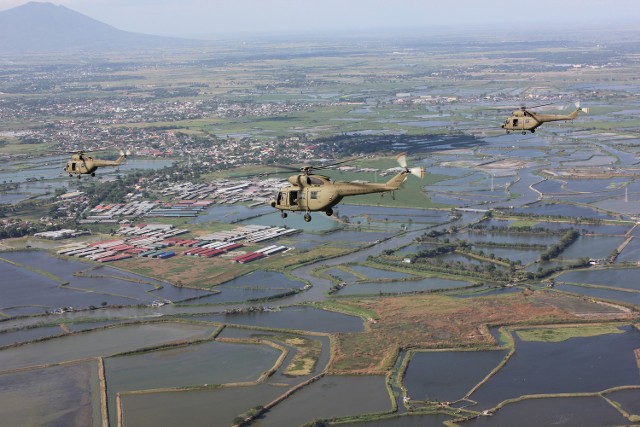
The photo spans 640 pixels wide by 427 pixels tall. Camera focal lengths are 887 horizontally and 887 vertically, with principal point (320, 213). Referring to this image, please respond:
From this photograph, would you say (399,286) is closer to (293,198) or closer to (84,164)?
(84,164)

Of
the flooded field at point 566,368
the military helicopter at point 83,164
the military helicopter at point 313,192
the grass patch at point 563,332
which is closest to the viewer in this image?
the military helicopter at point 313,192

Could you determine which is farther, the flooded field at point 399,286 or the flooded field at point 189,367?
the flooded field at point 399,286

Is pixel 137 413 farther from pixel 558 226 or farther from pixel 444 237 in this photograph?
pixel 558 226

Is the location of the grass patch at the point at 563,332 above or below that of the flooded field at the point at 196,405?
above

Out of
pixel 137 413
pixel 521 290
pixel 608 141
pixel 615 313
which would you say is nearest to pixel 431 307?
pixel 521 290

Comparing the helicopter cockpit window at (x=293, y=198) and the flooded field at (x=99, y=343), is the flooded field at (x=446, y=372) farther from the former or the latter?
the helicopter cockpit window at (x=293, y=198)

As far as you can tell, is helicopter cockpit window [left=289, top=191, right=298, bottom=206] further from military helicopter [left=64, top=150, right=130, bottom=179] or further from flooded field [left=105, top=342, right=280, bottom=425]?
flooded field [left=105, top=342, right=280, bottom=425]

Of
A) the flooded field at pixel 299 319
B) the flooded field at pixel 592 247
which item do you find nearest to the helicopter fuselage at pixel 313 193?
the flooded field at pixel 299 319

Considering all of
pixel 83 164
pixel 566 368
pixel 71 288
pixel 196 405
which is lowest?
pixel 71 288

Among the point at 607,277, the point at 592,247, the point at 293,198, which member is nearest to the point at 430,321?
the point at 607,277

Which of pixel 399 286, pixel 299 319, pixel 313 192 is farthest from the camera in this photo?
pixel 399 286

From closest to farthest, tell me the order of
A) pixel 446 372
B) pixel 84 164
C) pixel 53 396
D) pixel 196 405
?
pixel 84 164 → pixel 196 405 → pixel 53 396 → pixel 446 372

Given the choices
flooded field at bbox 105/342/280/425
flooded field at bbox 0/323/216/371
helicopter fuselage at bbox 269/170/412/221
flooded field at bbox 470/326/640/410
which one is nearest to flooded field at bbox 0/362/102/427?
flooded field at bbox 105/342/280/425
